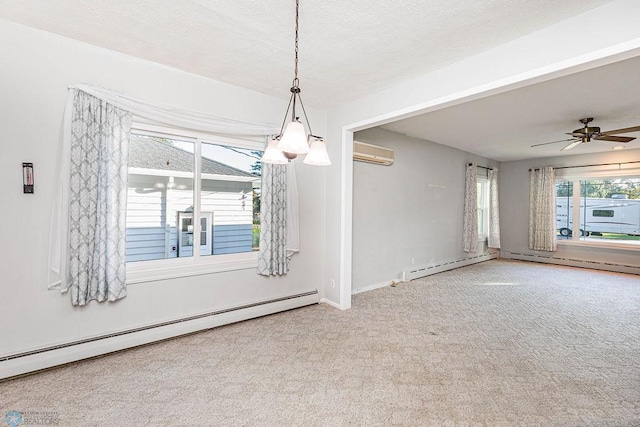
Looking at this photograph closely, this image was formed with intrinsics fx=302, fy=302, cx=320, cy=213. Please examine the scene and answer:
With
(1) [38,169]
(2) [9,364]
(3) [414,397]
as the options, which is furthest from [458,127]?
(2) [9,364]

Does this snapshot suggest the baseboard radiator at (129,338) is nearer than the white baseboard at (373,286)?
Yes

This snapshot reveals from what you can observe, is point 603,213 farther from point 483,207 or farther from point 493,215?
point 483,207

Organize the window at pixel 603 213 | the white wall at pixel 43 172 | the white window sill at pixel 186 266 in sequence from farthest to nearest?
1. the window at pixel 603 213
2. the white window sill at pixel 186 266
3. the white wall at pixel 43 172

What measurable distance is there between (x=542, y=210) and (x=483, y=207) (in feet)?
3.94

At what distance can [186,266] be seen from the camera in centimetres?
304

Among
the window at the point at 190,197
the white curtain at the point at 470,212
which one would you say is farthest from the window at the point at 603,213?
the window at the point at 190,197

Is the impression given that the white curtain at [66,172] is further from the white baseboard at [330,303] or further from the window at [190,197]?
the white baseboard at [330,303]

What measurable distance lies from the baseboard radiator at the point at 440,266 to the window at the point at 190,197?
9.86 feet

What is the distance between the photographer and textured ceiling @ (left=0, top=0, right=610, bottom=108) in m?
1.96

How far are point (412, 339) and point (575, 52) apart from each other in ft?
8.55

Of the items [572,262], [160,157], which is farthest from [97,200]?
[572,262]

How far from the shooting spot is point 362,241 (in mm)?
4656

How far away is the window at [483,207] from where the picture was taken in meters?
7.39

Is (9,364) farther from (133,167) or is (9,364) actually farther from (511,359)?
(511,359)
